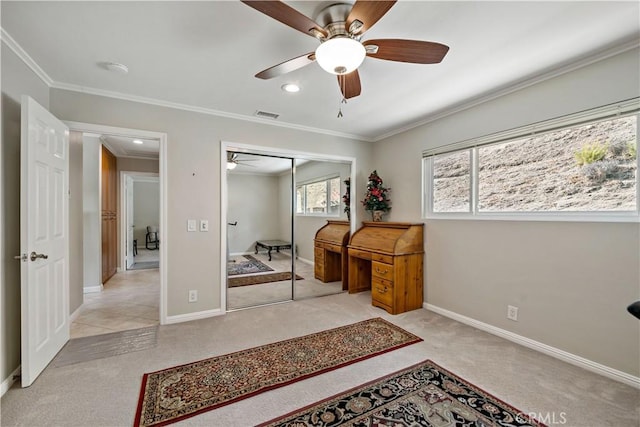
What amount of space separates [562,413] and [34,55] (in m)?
4.56

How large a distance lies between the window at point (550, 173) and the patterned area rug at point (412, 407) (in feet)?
5.71

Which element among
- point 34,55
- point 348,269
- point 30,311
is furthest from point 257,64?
point 348,269

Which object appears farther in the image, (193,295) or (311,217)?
(311,217)

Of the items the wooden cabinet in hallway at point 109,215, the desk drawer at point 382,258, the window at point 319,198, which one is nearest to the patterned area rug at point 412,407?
the desk drawer at point 382,258

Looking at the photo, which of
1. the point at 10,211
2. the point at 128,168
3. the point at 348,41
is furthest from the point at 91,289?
the point at 348,41

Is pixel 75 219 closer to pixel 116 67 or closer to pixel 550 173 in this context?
pixel 116 67

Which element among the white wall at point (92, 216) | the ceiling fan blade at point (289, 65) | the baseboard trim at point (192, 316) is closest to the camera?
the ceiling fan blade at point (289, 65)

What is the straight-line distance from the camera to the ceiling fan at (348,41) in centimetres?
142

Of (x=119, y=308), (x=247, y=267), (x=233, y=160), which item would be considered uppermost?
(x=233, y=160)

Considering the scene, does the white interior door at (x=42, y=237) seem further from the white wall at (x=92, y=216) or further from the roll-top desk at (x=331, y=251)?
the roll-top desk at (x=331, y=251)

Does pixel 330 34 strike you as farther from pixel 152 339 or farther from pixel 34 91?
pixel 152 339

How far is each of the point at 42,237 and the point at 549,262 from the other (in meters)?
4.24

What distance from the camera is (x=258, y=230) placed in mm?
3951

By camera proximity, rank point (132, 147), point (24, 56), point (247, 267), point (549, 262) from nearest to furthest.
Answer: point (24, 56)
point (549, 262)
point (247, 267)
point (132, 147)
